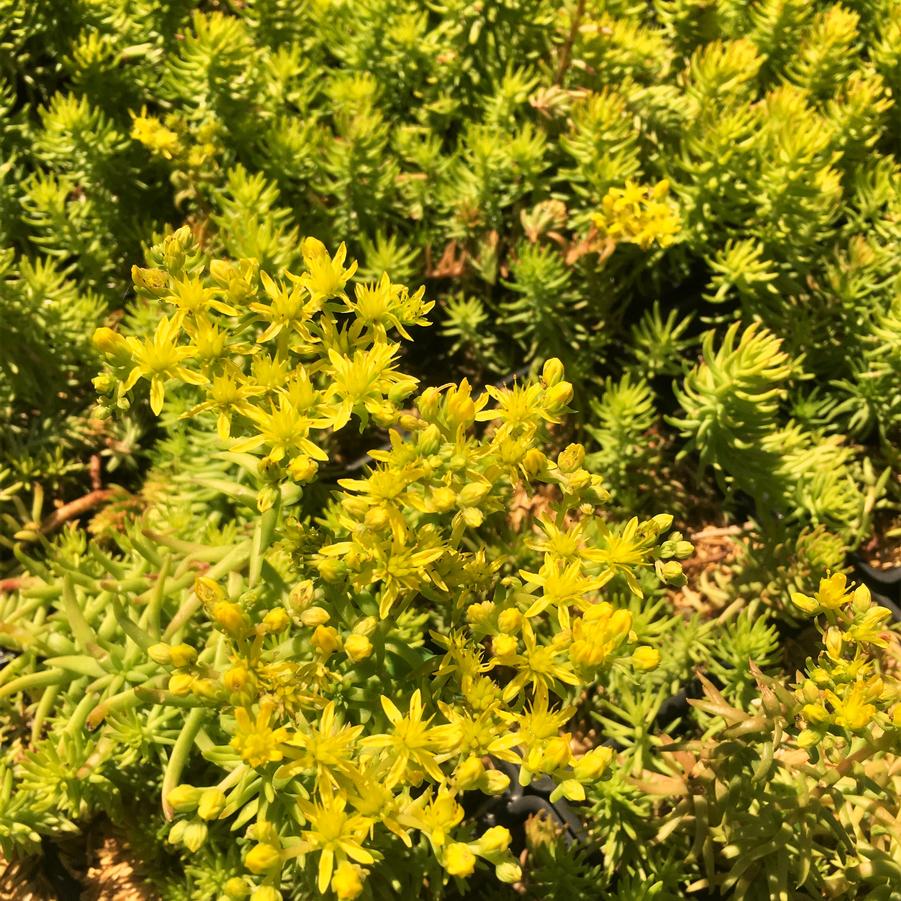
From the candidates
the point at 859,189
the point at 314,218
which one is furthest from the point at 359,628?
the point at 859,189

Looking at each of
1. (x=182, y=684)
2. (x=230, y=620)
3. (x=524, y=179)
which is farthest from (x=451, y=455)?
(x=524, y=179)

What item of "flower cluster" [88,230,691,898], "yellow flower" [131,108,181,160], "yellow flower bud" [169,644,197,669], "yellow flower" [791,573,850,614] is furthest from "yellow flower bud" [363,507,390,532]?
"yellow flower" [131,108,181,160]

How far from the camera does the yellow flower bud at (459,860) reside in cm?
103

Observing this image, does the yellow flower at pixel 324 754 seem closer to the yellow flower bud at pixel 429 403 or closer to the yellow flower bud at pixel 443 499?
the yellow flower bud at pixel 443 499

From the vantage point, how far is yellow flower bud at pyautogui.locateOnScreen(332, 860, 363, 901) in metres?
1.01

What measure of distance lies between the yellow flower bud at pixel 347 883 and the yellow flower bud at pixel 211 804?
0.20m

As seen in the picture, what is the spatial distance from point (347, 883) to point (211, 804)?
0.74 ft

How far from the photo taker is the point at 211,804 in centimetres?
110

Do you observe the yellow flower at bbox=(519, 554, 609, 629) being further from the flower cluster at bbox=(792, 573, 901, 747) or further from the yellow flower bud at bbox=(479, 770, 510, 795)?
the flower cluster at bbox=(792, 573, 901, 747)

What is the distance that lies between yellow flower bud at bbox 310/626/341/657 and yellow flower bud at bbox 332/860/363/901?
283 millimetres

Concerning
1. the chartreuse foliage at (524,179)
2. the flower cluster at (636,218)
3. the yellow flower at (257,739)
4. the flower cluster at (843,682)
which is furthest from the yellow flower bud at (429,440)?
the flower cluster at (636,218)

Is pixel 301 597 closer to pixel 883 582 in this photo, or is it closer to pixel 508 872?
pixel 508 872

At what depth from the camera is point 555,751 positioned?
112cm

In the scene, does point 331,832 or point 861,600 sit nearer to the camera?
point 331,832
